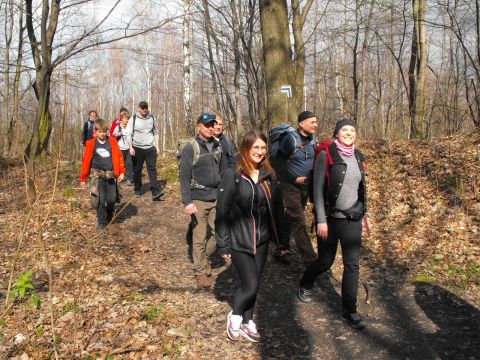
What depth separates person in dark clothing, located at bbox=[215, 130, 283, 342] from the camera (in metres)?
3.62

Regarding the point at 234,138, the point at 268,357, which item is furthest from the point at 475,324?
the point at 234,138

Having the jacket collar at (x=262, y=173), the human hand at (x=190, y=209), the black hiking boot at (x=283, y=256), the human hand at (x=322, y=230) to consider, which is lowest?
the black hiking boot at (x=283, y=256)

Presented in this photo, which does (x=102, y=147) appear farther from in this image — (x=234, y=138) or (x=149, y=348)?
(x=234, y=138)

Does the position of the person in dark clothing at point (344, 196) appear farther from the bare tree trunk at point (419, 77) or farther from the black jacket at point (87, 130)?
the black jacket at point (87, 130)

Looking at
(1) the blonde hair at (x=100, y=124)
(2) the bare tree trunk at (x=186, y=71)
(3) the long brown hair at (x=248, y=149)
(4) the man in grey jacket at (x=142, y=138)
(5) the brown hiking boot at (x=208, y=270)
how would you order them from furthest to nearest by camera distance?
(2) the bare tree trunk at (x=186, y=71)
(4) the man in grey jacket at (x=142, y=138)
(1) the blonde hair at (x=100, y=124)
(5) the brown hiking boot at (x=208, y=270)
(3) the long brown hair at (x=248, y=149)

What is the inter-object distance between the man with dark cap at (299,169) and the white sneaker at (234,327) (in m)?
1.80

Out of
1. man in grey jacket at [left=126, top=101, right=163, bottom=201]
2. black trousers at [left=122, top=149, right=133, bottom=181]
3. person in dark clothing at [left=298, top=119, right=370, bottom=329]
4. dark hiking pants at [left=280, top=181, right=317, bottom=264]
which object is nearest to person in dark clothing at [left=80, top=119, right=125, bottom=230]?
man in grey jacket at [left=126, top=101, right=163, bottom=201]

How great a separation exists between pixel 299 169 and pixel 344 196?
1.38m

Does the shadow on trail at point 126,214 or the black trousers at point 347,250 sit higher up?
the black trousers at point 347,250

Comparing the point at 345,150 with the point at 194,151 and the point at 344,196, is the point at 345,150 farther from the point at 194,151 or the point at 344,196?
the point at 194,151

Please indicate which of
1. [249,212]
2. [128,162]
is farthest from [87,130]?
[249,212]

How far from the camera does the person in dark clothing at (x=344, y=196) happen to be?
153 inches

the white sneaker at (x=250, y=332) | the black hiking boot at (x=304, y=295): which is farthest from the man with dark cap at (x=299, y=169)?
the white sneaker at (x=250, y=332)

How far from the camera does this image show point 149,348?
382cm
